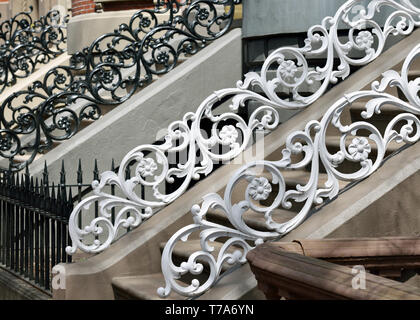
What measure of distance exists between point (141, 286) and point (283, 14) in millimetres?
3144

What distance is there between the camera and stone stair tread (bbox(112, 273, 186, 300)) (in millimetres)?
5562

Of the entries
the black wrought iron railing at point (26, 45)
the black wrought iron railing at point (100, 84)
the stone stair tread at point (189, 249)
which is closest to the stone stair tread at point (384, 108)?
the stone stair tread at point (189, 249)

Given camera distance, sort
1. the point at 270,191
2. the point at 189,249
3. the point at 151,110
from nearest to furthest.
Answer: the point at 270,191
the point at 189,249
the point at 151,110

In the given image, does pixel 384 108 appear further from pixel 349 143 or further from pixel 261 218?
pixel 261 218

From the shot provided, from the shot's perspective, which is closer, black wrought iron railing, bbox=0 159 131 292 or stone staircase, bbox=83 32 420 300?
stone staircase, bbox=83 32 420 300

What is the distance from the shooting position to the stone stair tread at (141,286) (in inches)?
219

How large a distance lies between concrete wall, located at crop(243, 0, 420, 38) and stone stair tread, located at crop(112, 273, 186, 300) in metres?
2.76

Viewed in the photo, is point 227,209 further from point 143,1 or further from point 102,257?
point 143,1

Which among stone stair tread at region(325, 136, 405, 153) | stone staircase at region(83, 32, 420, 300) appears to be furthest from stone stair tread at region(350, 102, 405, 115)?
stone stair tread at region(325, 136, 405, 153)

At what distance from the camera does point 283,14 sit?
773 cm

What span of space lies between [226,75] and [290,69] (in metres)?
3.39

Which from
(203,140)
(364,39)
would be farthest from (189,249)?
(364,39)

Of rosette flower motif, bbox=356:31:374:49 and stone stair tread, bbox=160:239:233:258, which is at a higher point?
rosette flower motif, bbox=356:31:374:49

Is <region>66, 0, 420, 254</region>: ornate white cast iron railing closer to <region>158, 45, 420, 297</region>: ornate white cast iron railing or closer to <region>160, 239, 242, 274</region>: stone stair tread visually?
<region>160, 239, 242, 274</region>: stone stair tread
